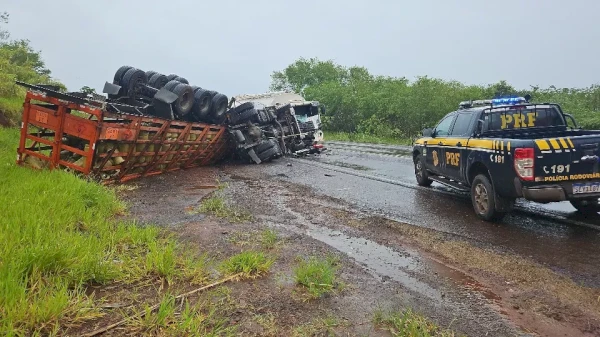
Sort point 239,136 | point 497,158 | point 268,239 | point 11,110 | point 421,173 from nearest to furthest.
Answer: point 268,239 → point 497,158 → point 421,173 → point 239,136 → point 11,110

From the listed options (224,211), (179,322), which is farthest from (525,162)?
(179,322)

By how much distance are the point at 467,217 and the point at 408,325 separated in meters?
3.92

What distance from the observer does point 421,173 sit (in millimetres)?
9258

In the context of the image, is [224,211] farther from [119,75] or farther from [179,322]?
[119,75]

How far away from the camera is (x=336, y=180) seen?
10242mm

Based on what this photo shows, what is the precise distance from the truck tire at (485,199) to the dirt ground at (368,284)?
1.01 meters

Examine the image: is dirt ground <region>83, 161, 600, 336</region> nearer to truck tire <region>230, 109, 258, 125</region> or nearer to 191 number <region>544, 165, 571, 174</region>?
191 number <region>544, 165, 571, 174</region>

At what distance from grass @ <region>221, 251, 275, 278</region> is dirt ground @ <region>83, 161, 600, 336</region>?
0.09 meters

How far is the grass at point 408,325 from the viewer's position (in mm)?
3031

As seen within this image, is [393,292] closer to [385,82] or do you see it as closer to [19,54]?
[19,54]

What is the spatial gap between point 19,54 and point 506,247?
89.7 feet

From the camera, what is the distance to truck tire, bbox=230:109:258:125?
41.9 feet

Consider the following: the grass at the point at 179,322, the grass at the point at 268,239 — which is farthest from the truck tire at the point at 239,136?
the grass at the point at 179,322

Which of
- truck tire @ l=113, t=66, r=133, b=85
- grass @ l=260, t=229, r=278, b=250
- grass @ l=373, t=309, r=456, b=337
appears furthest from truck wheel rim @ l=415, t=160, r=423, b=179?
truck tire @ l=113, t=66, r=133, b=85
